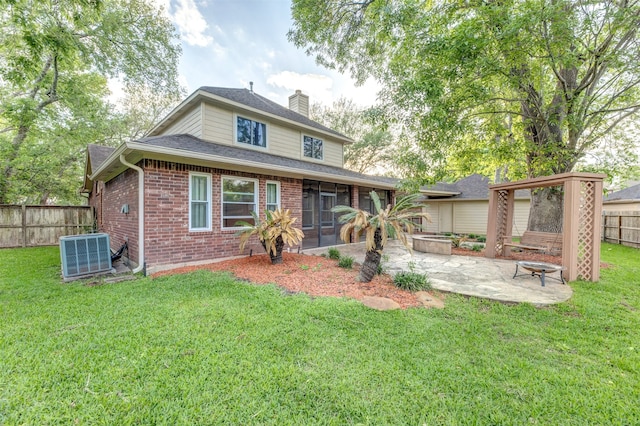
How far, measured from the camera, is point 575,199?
5.39m

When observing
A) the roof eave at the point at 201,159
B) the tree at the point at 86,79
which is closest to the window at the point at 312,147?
the roof eave at the point at 201,159

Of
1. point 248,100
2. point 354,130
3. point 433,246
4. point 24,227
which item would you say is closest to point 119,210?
point 248,100

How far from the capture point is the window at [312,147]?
11.0 m

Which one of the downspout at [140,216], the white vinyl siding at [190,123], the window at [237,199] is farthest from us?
the white vinyl siding at [190,123]

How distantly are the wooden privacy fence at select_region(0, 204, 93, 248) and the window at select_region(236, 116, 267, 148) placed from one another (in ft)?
31.5

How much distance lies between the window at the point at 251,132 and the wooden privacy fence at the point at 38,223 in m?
9.61

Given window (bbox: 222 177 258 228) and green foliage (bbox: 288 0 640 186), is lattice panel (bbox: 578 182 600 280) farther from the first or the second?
window (bbox: 222 177 258 228)

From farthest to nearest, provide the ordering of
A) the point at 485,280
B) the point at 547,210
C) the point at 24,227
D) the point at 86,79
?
1. the point at 86,79
2. the point at 24,227
3. the point at 547,210
4. the point at 485,280

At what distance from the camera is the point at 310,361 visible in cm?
254

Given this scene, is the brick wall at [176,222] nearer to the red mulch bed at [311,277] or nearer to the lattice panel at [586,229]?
the red mulch bed at [311,277]

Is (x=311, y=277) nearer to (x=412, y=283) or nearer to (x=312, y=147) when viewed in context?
(x=412, y=283)

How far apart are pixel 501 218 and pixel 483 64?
5133mm

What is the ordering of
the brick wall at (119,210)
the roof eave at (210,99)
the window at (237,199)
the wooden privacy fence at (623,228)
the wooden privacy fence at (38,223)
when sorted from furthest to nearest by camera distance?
the wooden privacy fence at (623,228)
the wooden privacy fence at (38,223)
the roof eave at (210,99)
the window at (237,199)
the brick wall at (119,210)

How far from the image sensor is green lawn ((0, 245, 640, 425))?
194 centimetres
